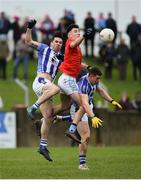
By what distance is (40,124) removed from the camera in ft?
63.1

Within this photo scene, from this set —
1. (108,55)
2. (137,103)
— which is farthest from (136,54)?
(137,103)

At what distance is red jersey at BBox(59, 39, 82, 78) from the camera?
18062mm

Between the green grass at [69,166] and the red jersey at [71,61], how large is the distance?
186 cm

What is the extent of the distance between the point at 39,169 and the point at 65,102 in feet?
6.21

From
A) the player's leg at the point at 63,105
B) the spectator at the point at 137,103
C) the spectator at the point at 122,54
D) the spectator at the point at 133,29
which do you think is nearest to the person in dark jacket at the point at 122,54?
the spectator at the point at 122,54

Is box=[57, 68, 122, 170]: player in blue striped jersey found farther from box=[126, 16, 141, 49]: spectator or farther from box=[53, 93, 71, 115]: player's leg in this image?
box=[126, 16, 141, 49]: spectator

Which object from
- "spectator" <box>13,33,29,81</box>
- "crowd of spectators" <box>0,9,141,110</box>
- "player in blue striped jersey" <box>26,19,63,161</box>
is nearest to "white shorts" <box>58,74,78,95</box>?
"player in blue striped jersey" <box>26,19,63,161</box>

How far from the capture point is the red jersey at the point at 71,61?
1806 cm

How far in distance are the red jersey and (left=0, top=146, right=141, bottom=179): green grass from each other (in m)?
1.86

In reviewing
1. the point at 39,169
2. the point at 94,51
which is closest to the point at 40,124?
the point at 39,169

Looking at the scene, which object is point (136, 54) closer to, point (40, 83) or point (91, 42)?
point (91, 42)

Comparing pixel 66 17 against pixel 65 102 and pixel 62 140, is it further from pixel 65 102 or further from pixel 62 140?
pixel 65 102

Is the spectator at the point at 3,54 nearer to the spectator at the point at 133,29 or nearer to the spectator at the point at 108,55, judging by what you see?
the spectator at the point at 108,55

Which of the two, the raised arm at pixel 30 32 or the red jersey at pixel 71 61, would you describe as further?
the raised arm at pixel 30 32
